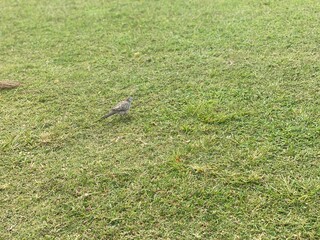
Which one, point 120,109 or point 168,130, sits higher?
point 120,109

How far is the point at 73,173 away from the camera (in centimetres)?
282

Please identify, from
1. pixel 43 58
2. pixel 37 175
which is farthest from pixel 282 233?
pixel 43 58

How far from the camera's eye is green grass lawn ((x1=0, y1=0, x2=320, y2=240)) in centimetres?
241

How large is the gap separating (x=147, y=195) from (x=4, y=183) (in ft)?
3.68

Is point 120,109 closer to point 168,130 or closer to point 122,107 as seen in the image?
Answer: point 122,107

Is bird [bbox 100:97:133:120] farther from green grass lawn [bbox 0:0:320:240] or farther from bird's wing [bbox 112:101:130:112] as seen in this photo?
green grass lawn [bbox 0:0:320:240]

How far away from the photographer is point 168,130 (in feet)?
10.4

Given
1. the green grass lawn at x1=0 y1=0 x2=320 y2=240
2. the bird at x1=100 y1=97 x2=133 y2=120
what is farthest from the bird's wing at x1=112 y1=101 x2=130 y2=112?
the green grass lawn at x1=0 y1=0 x2=320 y2=240

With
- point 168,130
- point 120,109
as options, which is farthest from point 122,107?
point 168,130

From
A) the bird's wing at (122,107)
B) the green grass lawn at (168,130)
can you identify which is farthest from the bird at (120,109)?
the green grass lawn at (168,130)

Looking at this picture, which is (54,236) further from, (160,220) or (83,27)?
(83,27)

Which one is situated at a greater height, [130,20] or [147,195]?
[130,20]

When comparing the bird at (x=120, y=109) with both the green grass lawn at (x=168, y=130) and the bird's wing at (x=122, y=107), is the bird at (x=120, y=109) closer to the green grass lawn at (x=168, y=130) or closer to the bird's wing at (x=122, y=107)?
the bird's wing at (x=122, y=107)

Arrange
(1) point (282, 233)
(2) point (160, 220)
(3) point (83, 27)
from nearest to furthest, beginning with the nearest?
(1) point (282, 233) < (2) point (160, 220) < (3) point (83, 27)
